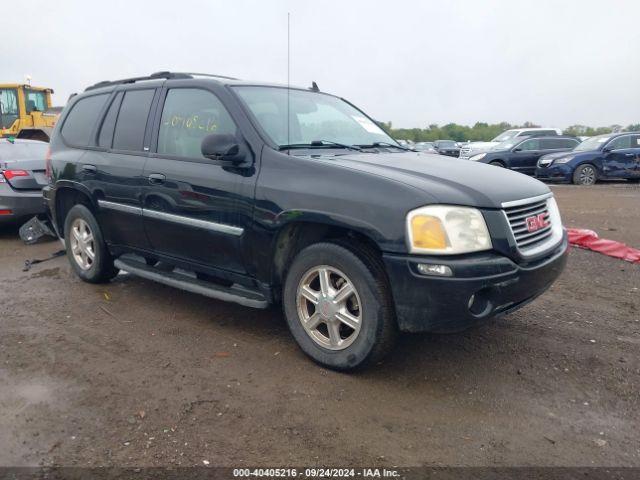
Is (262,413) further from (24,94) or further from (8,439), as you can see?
(24,94)

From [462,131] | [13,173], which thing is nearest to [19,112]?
[13,173]

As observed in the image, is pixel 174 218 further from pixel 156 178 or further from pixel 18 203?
pixel 18 203

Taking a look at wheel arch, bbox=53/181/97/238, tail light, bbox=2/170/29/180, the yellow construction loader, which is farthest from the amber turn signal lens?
the yellow construction loader

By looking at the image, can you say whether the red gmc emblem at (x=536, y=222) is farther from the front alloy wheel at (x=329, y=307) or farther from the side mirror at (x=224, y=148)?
the side mirror at (x=224, y=148)

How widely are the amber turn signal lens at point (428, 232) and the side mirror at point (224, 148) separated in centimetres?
134

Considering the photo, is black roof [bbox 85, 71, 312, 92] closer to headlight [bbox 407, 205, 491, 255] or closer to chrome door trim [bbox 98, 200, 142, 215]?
chrome door trim [bbox 98, 200, 142, 215]

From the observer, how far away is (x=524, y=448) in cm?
266

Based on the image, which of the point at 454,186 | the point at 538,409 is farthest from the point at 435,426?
the point at 454,186

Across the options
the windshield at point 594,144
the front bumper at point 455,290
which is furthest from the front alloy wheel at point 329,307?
the windshield at point 594,144

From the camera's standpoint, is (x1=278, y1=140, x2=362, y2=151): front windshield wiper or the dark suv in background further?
the dark suv in background

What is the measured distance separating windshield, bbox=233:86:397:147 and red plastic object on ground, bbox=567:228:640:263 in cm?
305

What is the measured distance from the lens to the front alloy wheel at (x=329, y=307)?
330 cm

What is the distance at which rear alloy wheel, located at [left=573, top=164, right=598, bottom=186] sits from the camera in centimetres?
1542

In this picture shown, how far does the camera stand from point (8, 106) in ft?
54.3
